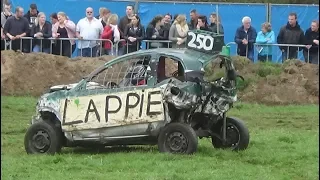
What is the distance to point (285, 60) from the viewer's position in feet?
77.9

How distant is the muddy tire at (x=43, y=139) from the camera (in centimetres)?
1280

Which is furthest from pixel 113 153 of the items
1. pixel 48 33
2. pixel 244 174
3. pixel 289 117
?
pixel 48 33

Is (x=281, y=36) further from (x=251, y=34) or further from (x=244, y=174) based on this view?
(x=244, y=174)

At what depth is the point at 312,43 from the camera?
23.2 metres

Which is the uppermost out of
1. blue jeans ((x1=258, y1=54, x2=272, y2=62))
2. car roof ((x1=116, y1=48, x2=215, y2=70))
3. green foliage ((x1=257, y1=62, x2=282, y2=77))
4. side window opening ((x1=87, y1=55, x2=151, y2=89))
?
blue jeans ((x1=258, y1=54, x2=272, y2=62))

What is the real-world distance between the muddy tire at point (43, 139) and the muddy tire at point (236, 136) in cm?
258

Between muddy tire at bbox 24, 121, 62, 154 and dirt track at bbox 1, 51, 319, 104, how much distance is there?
956cm

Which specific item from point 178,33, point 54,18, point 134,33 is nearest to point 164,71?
point 178,33

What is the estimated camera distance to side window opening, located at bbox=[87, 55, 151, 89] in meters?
12.7

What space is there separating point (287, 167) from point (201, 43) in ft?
8.30

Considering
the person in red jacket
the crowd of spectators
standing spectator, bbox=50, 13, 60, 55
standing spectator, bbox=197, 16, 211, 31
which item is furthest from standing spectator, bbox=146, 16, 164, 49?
standing spectator, bbox=50, 13, 60, 55

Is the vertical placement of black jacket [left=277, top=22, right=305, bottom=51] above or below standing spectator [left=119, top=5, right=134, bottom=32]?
below

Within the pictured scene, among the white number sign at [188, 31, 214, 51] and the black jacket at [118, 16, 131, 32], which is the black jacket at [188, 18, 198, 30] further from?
the white number sign at [188, 31, 214, 51]

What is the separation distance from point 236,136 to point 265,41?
1040cm
